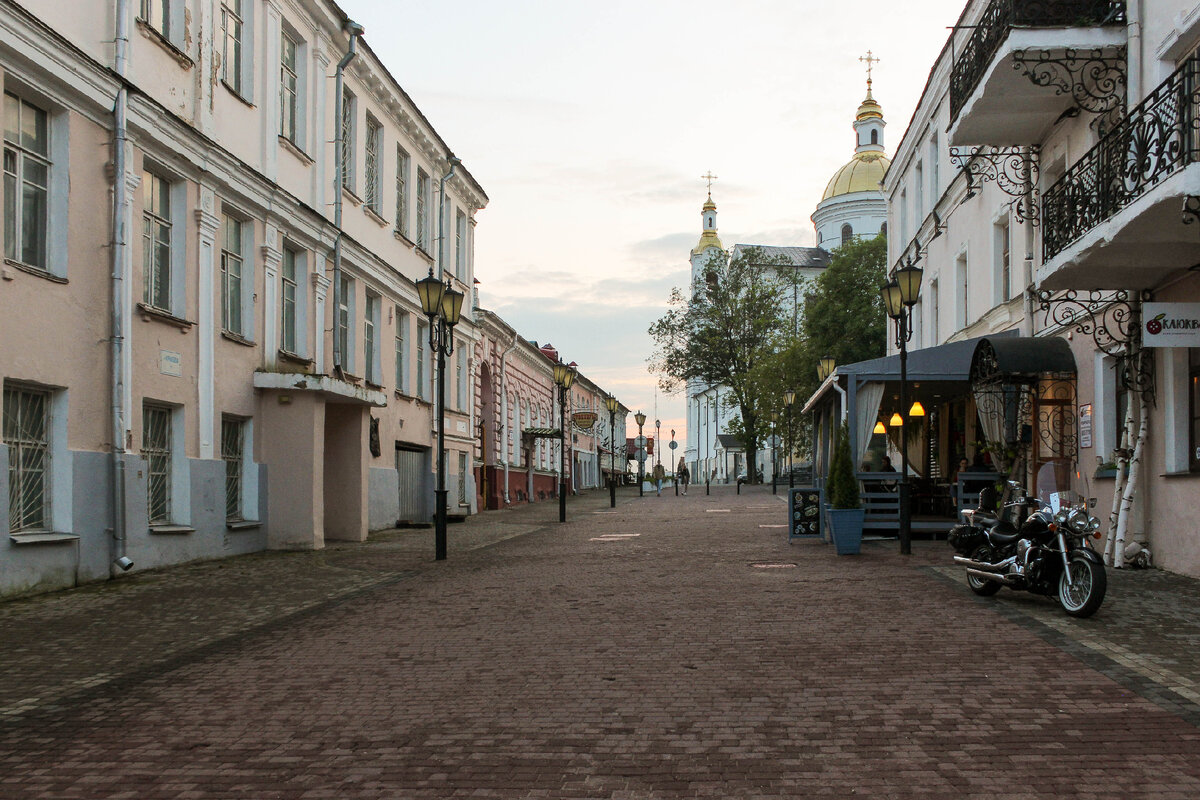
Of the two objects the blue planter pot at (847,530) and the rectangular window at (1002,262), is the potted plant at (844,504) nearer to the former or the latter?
the blue planter pot at (847,530)

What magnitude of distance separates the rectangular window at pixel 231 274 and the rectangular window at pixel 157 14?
3087mm

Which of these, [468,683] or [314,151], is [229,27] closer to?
[314,151]

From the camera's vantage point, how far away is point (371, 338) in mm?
23453

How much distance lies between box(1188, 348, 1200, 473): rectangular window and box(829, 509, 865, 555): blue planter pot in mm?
4524

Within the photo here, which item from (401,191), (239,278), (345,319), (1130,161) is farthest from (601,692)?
(401,191)

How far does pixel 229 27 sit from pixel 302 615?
1042 cm

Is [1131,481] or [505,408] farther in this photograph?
[505,408]

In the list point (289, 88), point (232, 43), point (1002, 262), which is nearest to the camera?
point (232, 43)

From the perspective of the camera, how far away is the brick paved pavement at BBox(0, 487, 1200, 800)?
4.87 m

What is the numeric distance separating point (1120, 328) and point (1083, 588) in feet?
18.4

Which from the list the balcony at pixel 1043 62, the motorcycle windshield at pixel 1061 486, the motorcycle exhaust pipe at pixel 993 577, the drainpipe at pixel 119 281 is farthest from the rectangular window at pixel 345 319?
the motorcycle exhaust pipe at pixel 993 577

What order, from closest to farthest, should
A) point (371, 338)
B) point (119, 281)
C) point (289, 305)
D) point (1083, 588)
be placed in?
1. point (1083, 588)
2. point (119, 281)
3. point (289, 305)
4. point (371, 338)

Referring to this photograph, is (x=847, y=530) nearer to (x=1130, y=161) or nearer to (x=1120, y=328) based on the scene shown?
(x=1120, y=328)

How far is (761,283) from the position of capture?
217ft
